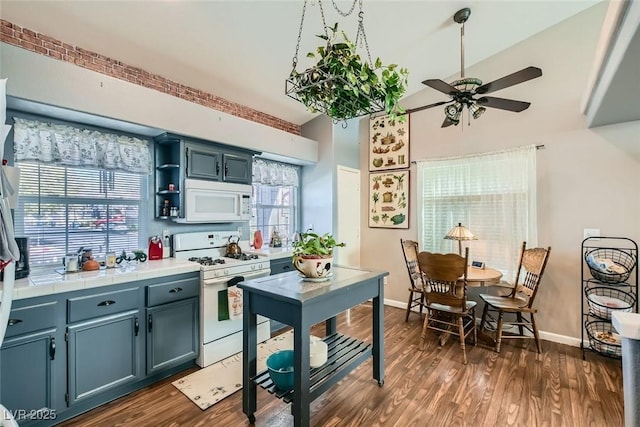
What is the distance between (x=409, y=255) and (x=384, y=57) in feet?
8.05

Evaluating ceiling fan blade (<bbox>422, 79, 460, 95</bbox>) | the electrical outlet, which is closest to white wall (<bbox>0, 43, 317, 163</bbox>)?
ceiling fan blade (<bbox>422, 79, 460, 95</bbox>)

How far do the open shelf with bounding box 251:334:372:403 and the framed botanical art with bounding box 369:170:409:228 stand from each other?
7.50 ft

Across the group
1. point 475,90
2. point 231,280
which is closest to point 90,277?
point 231,280

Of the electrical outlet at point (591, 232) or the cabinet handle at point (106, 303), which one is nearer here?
the cabinet handle at point (106, 303)

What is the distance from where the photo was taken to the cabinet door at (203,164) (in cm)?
305

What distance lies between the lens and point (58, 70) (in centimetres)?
215

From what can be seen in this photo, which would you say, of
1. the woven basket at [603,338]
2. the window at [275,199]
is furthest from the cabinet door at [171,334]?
the woven basket at [603,338]

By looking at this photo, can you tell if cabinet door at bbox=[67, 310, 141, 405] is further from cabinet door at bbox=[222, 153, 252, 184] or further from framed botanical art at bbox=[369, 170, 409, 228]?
framed botanical art at bbox=[369, 170, 409, 228]

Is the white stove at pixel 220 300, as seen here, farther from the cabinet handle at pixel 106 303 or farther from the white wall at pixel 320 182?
the white wall at pixel 320 182

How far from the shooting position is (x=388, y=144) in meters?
4.51

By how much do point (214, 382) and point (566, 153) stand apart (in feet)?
13.7

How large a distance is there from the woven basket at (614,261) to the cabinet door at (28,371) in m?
4.47

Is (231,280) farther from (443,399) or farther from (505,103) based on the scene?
(505,103)

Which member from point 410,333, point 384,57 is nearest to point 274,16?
point 384,57
